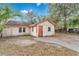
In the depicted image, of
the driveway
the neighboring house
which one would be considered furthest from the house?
the driveway

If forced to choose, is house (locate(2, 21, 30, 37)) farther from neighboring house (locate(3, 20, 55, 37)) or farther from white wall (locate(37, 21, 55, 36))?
white wall (locate(37, 21, 55, 36))

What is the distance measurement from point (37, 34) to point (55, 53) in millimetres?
208

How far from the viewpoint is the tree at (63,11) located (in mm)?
1559

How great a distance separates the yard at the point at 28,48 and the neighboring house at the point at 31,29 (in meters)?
0.04

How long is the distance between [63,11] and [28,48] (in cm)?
41

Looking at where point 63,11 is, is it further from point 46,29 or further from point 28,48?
point 28,48

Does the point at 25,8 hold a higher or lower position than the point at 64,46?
higher

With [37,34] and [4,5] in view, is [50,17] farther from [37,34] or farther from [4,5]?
[4,5]

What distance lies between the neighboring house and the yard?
42mm


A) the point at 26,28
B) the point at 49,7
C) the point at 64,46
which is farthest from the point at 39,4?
the point at 64,46

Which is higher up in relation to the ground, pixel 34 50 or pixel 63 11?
pixel 63 11

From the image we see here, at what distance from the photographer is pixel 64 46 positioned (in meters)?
1.56

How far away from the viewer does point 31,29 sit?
5.12 ft

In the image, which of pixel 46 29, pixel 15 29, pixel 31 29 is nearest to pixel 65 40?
pixel 46 29
